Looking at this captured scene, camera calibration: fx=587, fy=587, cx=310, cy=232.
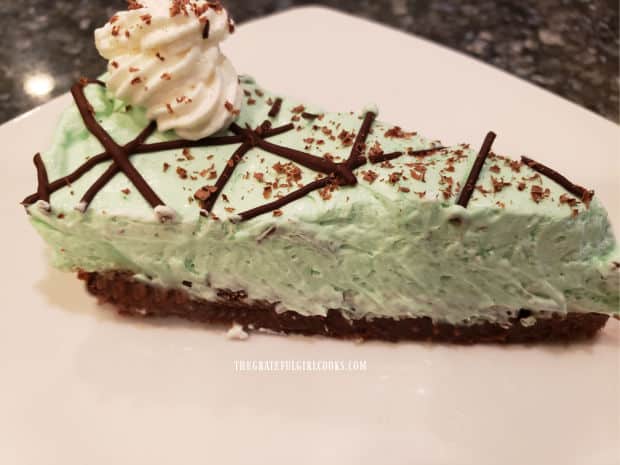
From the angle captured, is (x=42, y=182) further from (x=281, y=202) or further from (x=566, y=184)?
(x=566, y=184)

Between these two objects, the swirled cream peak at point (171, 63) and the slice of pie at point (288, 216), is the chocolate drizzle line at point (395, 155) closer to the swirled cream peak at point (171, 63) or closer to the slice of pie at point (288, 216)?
the slice of pie at point (288, 216)

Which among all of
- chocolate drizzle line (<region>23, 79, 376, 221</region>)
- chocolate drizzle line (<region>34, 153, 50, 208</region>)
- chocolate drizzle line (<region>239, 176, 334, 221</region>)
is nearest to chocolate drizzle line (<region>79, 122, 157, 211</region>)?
chocolate drizzle line (<region>23, 79, 376, 221</region>)

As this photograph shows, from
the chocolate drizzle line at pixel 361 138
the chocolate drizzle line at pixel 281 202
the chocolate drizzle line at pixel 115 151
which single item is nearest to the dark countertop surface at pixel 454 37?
the chocolate drizzle line at pixel 115 151

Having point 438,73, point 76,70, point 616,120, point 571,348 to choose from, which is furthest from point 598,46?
point 76,70

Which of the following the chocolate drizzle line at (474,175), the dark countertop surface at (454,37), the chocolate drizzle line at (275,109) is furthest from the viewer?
the dark countertop surface at (454,37)

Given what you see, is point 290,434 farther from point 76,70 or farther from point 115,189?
point 76,70

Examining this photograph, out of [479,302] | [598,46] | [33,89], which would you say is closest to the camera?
[479,302]

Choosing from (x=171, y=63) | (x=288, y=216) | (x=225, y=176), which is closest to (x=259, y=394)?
(x=288, y=216)
